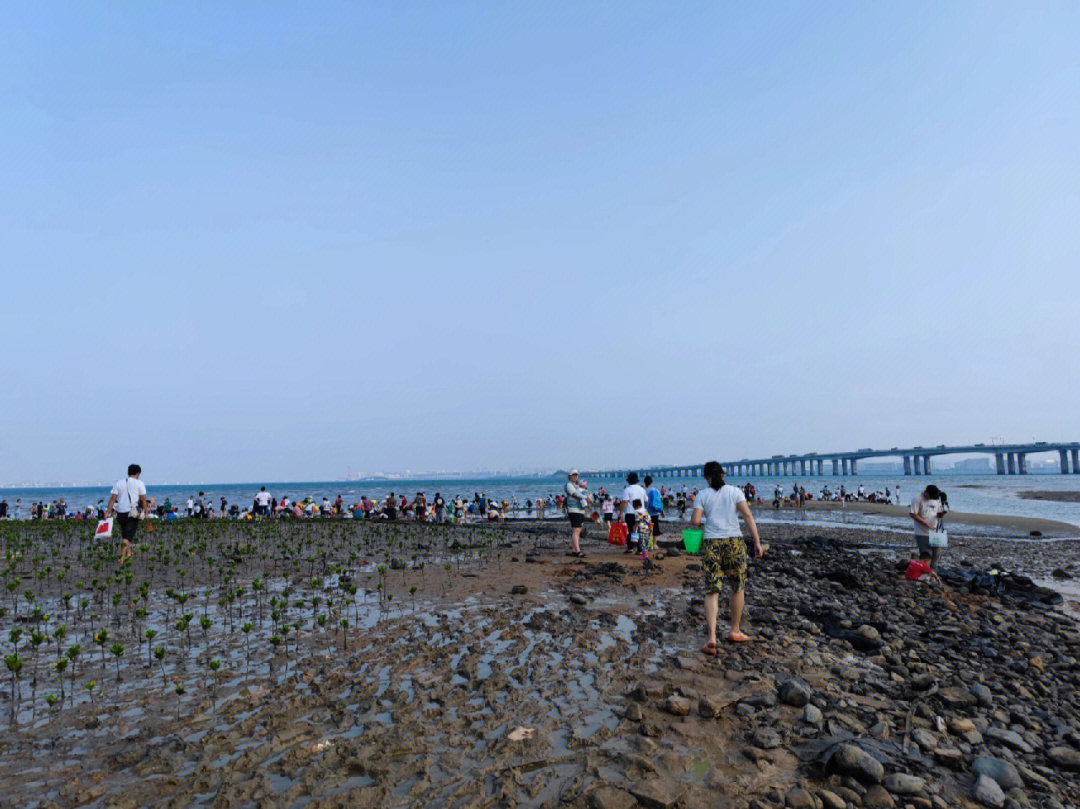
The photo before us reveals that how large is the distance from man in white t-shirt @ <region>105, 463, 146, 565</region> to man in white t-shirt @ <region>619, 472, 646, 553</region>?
1186cm

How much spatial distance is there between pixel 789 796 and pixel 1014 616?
30.9 ft

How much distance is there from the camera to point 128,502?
14.7 meters

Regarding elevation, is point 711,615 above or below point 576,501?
below

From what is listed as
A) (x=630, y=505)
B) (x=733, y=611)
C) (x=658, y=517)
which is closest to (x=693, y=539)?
(x=733, y=611)

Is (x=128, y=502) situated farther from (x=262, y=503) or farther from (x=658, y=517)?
(x=262, y=503)

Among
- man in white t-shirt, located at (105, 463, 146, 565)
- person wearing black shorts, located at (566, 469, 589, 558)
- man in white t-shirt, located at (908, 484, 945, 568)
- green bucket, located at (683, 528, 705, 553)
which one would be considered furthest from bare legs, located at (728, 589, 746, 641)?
man in white t-shirt, located at (105, 463, 146, 565)

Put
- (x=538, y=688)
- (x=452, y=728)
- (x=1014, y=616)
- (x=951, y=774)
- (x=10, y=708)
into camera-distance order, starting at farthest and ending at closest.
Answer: (x=1014, y=616), (x=538, y=688), (x=10, y=708), (x=452, y=728), (x=951, y=774)

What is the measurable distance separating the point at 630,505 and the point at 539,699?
36.8ft

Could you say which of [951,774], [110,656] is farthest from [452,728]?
[110,656]

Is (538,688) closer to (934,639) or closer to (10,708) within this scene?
(10,708)

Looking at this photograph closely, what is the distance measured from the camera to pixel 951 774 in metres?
4.65

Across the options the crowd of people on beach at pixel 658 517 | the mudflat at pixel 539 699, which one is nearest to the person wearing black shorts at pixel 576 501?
the crowd of people on beach at pixel 658 517

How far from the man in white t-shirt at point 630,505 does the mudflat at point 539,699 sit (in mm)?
3996

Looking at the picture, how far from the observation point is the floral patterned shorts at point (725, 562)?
8070 mm
